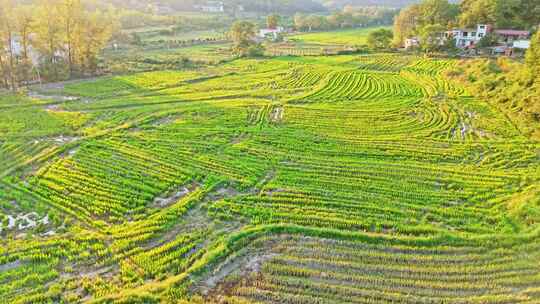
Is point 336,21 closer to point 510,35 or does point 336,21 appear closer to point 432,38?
point 432,38

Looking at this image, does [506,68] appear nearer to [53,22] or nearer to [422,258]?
[422,258]

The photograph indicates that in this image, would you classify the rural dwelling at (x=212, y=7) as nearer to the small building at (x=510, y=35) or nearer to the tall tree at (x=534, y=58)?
the small building at (x=510, y=35)

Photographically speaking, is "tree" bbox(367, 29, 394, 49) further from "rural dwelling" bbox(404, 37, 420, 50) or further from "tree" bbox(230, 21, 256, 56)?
"tree" bbox(230, 21, 256, 56)

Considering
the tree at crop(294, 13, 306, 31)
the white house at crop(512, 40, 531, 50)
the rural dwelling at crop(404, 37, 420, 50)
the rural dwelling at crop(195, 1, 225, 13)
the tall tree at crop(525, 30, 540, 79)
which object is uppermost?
the rural dwelling at crop(195, 1, 225, 13)

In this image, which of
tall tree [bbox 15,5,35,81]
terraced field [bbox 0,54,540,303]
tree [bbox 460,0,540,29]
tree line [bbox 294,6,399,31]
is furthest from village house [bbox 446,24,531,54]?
tall tree [bbox 15,5,35,81]

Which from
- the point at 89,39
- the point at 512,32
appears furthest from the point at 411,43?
the point at 89,39
